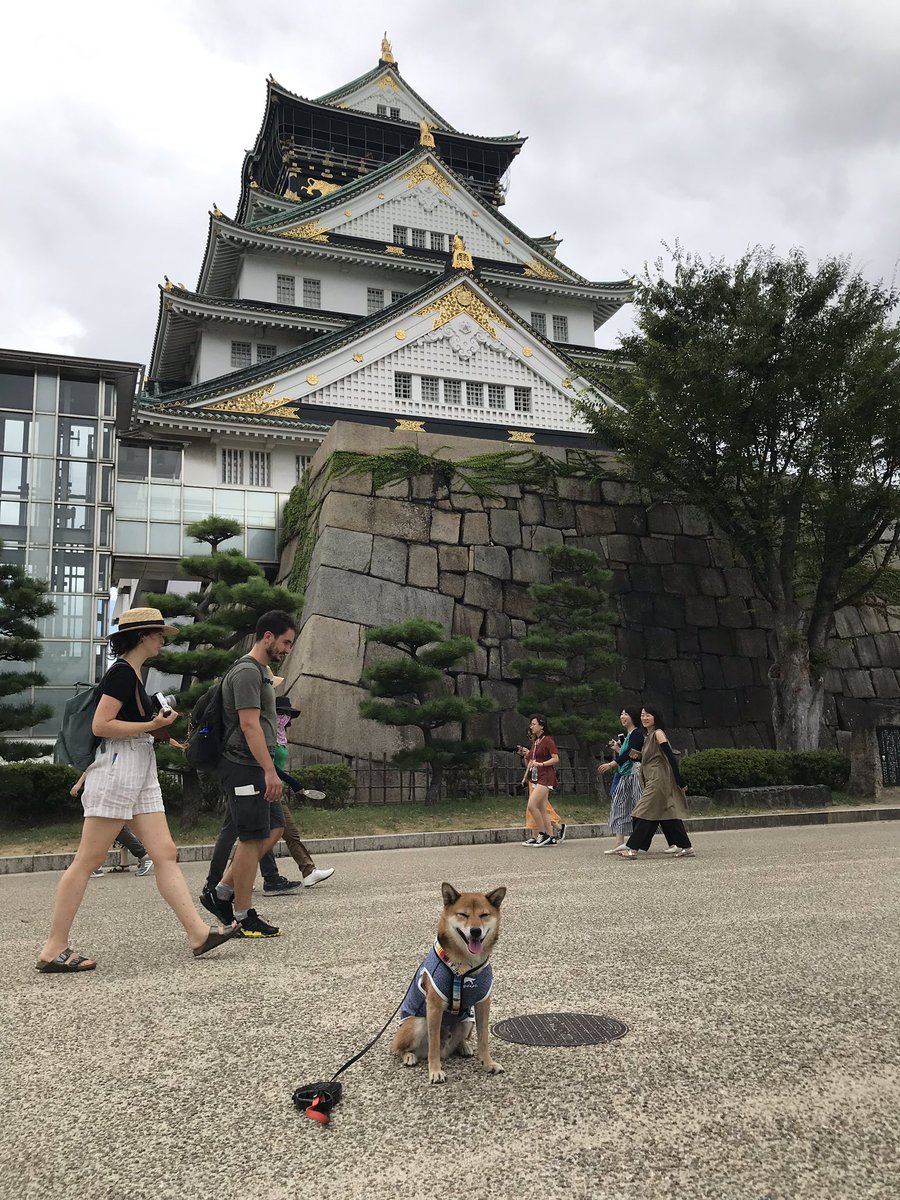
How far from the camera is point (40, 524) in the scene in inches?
819

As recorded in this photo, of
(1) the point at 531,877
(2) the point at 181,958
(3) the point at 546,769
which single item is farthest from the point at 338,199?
(2) the point at 181,958

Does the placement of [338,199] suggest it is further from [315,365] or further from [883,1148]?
[883,1148]

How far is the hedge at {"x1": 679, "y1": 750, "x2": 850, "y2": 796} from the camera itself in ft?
52.7

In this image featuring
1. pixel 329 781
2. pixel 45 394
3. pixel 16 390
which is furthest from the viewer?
pixel 45 394

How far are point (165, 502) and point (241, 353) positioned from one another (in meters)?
10.9

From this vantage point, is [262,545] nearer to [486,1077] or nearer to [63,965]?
[63,965]

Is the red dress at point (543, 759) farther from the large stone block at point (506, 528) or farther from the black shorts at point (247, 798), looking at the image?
the large stone block at point (506, 528)

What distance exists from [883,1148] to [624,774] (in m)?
8.19

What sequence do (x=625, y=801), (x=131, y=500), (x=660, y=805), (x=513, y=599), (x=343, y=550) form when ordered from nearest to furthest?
1. (x=660, y=805)
2. (x=625, y=801)
3. (x=343, y=550)
4. (x=513, y=599)
5. (x=131, y=500)

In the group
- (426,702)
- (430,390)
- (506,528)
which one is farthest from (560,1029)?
(430,390)

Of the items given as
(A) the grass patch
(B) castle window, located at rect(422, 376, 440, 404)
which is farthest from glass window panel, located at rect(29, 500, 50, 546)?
(B) castle window, located at rect(422, 376, 440, 404)

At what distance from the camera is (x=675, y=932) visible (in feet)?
17.8

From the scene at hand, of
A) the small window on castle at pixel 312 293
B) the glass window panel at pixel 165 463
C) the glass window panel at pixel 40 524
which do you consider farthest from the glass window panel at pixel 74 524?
the small window on castle at pixel 312 293

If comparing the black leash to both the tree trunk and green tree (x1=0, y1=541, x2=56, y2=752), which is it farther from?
the tree trunk
